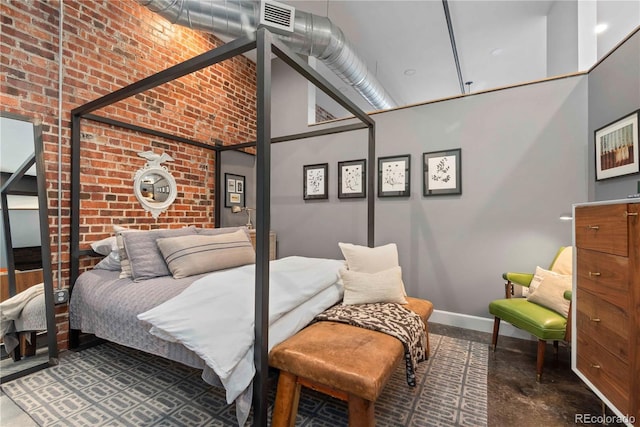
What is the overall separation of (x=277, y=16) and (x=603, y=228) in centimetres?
271

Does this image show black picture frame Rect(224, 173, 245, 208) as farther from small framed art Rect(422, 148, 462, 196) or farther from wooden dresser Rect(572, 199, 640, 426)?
wooden dresser Rect(572, 199, 640, 426)

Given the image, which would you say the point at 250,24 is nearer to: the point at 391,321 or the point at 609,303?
the point at 391,321

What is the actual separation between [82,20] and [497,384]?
4.39 m

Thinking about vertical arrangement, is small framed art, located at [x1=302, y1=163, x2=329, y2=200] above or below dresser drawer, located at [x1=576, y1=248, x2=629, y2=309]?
above

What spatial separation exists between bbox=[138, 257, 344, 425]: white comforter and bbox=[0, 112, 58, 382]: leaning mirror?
135 cm

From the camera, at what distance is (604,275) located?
152cm

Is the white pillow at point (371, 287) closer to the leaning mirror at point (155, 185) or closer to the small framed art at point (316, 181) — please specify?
the small framed art at point (316, 181)

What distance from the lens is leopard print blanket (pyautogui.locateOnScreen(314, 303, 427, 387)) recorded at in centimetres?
163

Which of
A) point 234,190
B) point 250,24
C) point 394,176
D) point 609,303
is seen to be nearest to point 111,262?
point 234,190

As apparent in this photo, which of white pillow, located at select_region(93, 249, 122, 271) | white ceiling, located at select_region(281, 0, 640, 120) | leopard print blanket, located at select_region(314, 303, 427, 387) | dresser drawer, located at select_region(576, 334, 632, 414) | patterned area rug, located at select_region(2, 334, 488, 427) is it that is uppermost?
white ceiling, located at select_region(281, 0, 640, 120)

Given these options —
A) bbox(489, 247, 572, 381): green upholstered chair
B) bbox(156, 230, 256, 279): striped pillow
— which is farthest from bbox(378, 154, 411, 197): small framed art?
bbox(156, 230, 256, 279): striped pillow

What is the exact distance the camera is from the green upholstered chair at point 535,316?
6.39 feet

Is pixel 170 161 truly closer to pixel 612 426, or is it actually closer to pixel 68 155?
pixel 68 155

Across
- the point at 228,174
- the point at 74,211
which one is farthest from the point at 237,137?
the point at 74,211
